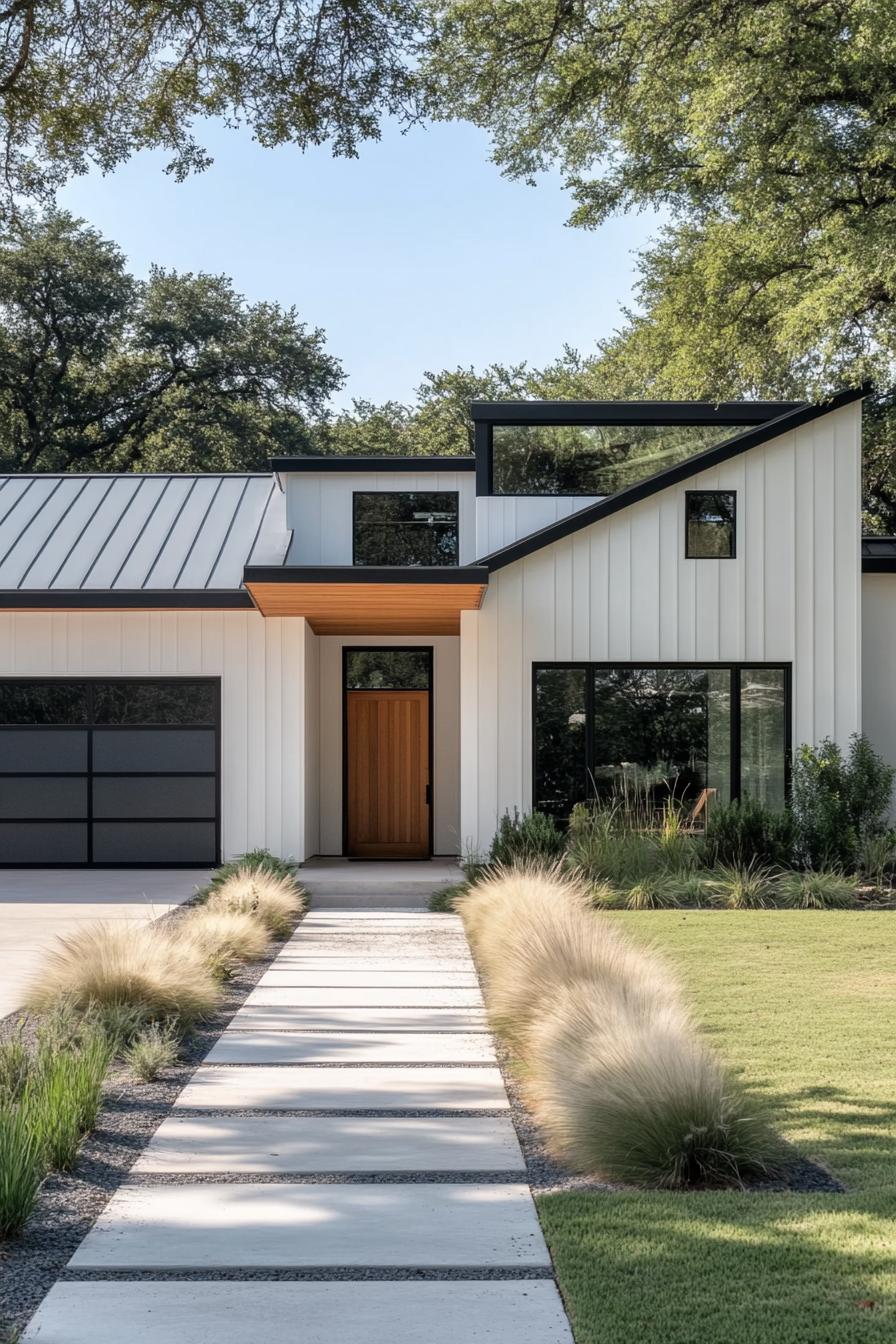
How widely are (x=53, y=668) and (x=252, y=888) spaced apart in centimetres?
558

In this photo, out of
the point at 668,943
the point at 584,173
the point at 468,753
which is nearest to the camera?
the point at 668,943

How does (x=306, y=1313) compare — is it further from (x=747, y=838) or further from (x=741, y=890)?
(x=747, y=838)

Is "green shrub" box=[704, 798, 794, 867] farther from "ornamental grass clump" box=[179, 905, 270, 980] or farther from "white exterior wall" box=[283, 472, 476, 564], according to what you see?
"ornamental grass clump" box=[179, 905, 270, 980]

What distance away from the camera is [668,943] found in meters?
9.55

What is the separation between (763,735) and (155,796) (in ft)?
23.4

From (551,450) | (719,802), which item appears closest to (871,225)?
(551,450)

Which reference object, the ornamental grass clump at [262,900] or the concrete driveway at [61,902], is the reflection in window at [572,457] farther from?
the concrete driveway at [61,902]

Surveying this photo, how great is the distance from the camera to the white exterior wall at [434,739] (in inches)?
658

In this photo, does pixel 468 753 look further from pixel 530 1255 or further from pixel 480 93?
pixel 530 1255

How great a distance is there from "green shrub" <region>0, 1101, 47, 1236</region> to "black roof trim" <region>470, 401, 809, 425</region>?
37.9 ft

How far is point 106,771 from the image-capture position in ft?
50.0


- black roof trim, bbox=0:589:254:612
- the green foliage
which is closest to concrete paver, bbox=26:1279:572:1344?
the green foliage

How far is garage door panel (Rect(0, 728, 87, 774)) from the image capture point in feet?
50.0

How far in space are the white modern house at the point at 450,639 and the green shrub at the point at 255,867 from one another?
872 millimetres
